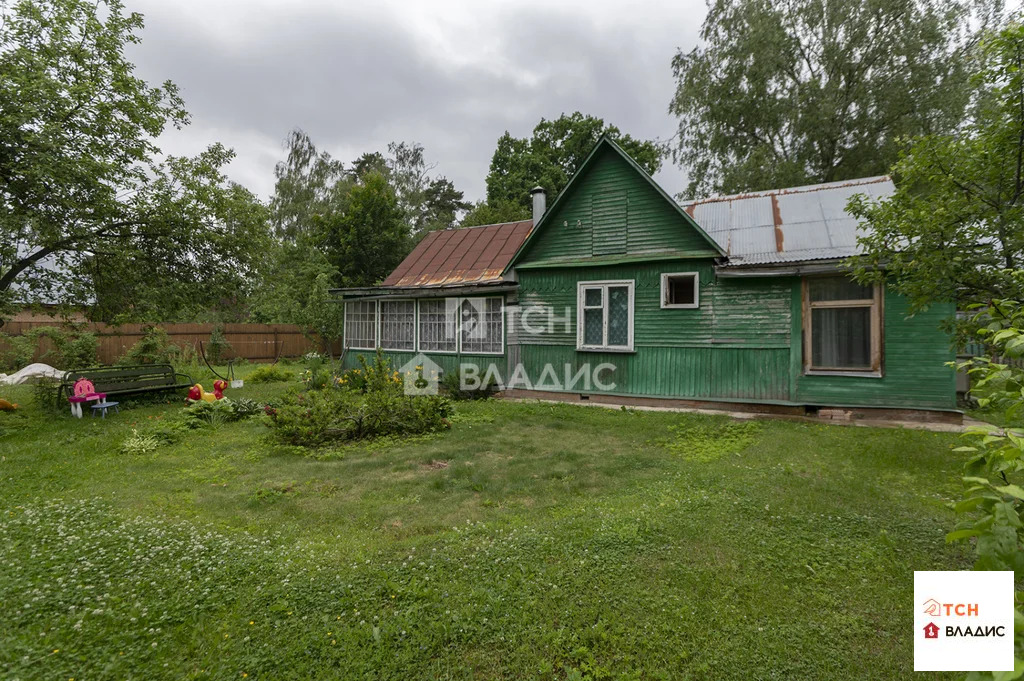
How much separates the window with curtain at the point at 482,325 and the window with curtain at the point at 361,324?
354 centimetres

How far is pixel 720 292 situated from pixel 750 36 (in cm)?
1791

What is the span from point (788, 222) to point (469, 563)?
1079 cm

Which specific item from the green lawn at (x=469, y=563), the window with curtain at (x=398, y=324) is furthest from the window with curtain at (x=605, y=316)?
the window with curtain at (x=398, y=324)

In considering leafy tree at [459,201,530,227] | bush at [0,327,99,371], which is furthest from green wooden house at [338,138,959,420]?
leafy tree at [459,201,530,227]

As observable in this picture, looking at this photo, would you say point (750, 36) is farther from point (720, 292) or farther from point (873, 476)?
point (873, 476)

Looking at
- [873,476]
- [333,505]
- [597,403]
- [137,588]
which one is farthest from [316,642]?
[597,403]

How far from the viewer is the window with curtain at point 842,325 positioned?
9.33 metres

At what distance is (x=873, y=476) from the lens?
6.14 m

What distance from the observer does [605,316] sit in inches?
467

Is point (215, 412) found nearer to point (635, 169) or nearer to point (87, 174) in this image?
point (87, 174)

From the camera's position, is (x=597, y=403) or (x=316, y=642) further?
(x=597, y=403)

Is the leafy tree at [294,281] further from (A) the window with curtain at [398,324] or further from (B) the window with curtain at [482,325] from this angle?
(B) the window with curtain at [482,325]

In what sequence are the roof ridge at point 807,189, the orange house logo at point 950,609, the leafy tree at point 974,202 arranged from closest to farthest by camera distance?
the orange house logo at point 950,609
the leafy tree at point 974,202
the roof ridge at point 807,189

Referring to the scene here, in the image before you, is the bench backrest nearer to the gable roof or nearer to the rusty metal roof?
the rusty metal roof
